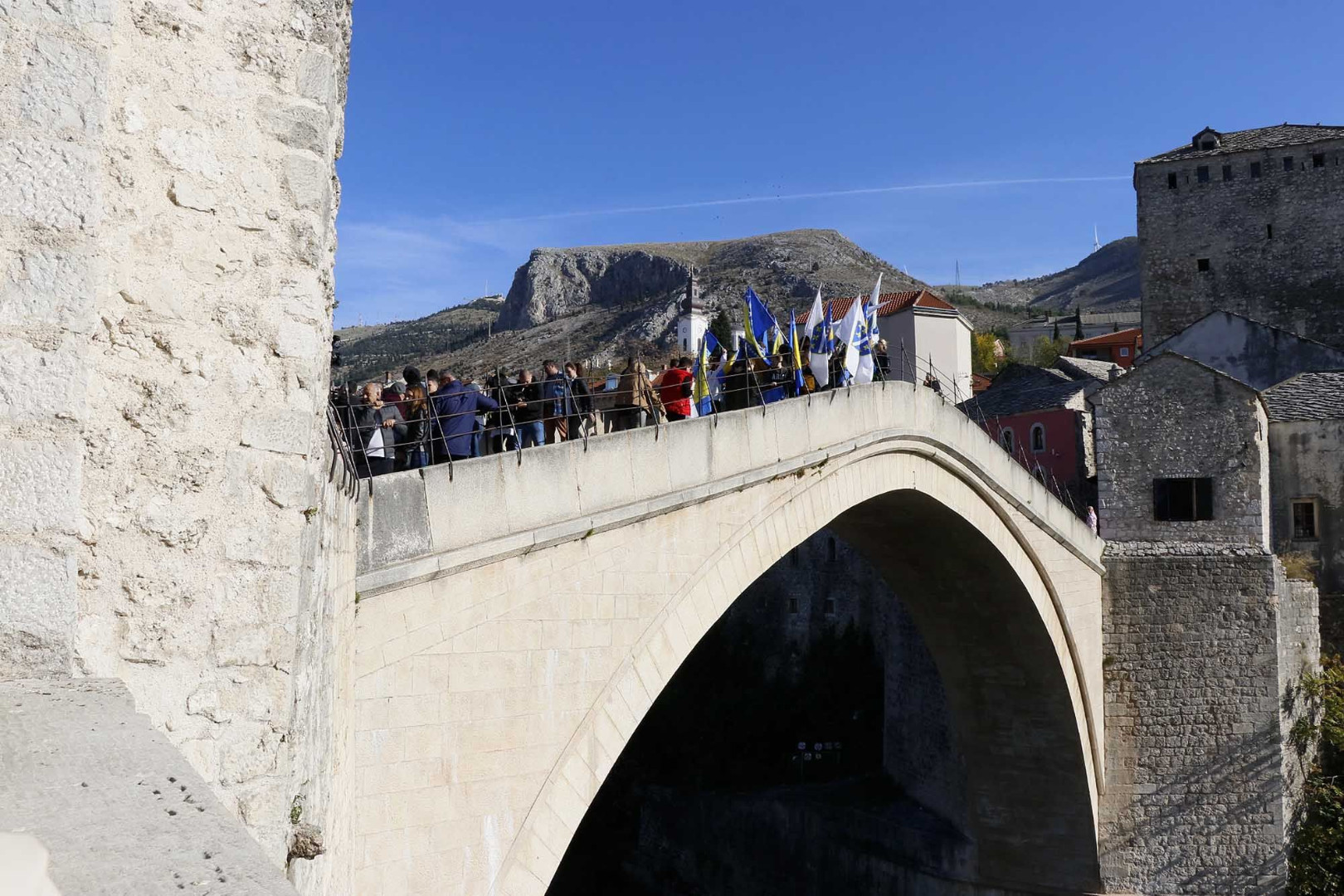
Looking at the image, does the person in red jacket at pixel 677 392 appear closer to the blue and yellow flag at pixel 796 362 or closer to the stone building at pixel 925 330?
the blue and yellow flag at pixel 796 362

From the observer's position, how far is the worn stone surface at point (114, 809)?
5.73ft

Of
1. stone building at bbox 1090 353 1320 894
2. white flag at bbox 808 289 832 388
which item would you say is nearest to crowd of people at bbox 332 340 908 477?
white flag at bbox 808 289 832 388

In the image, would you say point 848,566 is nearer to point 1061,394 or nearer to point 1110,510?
point 1061,394

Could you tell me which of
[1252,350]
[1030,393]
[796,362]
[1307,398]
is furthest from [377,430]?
[1252,350]

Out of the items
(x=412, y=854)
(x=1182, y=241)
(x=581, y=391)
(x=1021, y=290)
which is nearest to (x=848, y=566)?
(x=1182, y=241)

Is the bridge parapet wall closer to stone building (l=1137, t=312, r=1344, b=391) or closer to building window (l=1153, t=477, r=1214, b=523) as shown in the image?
building window (l=1153, t=477, r=1214, b=523)

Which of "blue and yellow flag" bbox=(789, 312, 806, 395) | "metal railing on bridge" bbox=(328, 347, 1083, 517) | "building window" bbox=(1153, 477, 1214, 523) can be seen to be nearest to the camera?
"metal railing on bridge" bbox=(328, 347, 1083, 517)

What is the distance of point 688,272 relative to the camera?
259 ft

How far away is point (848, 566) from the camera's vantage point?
2822 cm

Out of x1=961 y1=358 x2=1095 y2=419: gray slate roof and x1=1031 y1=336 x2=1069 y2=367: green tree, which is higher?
x1=1031 y1=336 x2=1069 y2=367: green tree

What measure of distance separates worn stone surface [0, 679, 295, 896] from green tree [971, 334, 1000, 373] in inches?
2215

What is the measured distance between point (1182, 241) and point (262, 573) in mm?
33575

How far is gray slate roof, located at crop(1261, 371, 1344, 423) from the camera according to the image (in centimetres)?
2091

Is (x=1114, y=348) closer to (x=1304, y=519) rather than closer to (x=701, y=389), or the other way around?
(x=1304, y=519)
